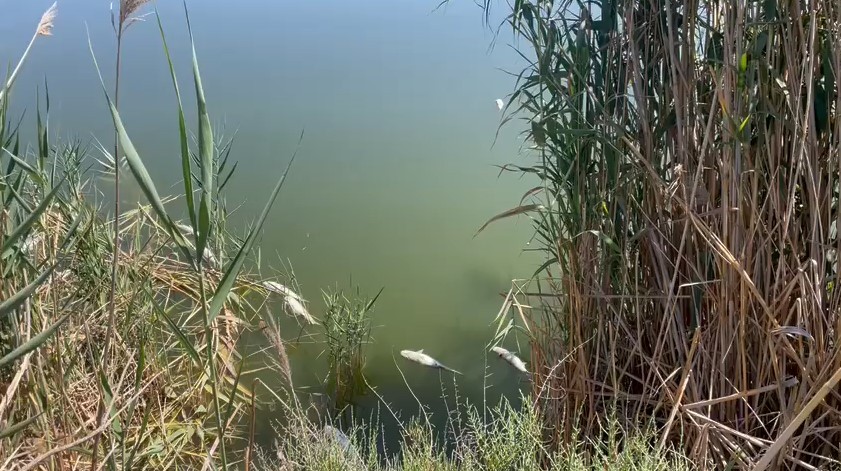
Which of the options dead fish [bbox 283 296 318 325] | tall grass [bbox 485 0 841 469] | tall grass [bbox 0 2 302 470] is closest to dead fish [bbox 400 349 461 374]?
dead fish [bbox 283 296 318 325]

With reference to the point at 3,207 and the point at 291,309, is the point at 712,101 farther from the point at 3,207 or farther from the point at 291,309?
the point at 291,309


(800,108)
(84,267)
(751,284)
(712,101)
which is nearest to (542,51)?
(712,101)

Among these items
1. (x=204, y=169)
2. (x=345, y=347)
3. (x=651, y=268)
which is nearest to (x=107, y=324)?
(x=345, y=347)

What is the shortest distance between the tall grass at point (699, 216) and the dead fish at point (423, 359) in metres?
0.74

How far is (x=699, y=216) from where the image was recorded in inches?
54.4

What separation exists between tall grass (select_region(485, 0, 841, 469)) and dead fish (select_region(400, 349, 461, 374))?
2.44ft

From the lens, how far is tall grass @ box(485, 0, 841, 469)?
1269mm

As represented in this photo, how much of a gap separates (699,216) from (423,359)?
124 cm

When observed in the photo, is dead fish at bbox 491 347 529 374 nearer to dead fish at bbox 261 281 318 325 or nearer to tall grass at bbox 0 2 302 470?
dead fish at bbox 261 281 318 325

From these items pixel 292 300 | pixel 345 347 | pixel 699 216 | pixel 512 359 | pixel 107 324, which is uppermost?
pixel 699 216

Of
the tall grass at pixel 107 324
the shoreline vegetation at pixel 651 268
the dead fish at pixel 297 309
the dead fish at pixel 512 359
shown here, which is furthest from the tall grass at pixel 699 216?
the dead fish at pixel 297 309

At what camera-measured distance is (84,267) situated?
1.79m

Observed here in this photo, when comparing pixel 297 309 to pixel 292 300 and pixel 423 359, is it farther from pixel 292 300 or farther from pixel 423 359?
pixel 423 359

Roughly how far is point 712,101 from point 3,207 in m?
1.38
